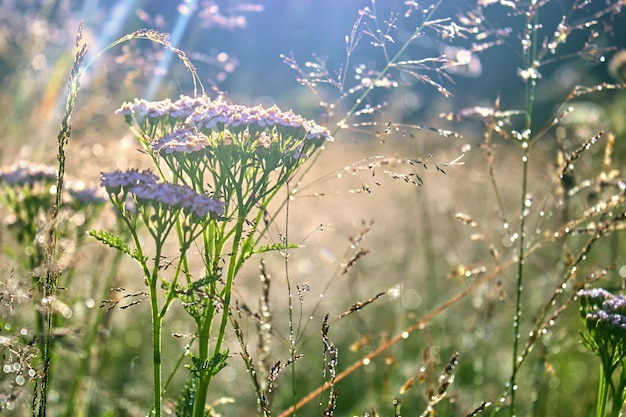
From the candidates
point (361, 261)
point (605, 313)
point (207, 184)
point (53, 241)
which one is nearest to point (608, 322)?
point (605, 313)

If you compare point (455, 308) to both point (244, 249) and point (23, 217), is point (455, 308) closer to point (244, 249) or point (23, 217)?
point (23, 217)

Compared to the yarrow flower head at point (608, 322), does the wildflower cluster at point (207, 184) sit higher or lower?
higher

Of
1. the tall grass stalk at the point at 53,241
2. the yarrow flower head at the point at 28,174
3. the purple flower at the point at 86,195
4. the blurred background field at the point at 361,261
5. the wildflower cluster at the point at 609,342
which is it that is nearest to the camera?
the tall grass stalk at the point at 53,241

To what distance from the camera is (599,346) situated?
207cm

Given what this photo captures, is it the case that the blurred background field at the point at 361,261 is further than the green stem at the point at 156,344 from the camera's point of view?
Yes

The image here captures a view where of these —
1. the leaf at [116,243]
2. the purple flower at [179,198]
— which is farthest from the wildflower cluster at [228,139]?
the leaf at [116,243]

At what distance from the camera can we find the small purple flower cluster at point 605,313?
2.02 metres

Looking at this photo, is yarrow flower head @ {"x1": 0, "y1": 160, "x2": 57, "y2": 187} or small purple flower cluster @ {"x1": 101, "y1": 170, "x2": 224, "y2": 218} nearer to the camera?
small purple flower cluster @ {"x1": 101, "y1": 170, "x2": 224, "y2": 218}

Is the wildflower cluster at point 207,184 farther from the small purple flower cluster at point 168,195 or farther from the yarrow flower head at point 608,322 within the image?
the yarrow flower head at point 608,322

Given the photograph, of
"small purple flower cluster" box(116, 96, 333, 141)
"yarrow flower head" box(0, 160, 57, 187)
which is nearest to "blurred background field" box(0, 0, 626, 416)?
"small purple flower cluster" box(116, 96, 333, 141)

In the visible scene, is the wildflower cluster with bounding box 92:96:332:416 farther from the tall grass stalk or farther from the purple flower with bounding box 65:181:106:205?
the purple flower with bounding box 65:181:106:205

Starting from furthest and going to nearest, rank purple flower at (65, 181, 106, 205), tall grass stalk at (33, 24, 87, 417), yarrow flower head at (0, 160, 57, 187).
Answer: purple flower at (65, 181, 106, 205), yarrow flower head at (0, 160, 57, 187), tall grass stalk at (33, 24, 87, 417)

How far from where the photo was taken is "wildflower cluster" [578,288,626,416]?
2010 millimetres

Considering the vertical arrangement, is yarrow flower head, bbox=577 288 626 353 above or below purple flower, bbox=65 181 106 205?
below
